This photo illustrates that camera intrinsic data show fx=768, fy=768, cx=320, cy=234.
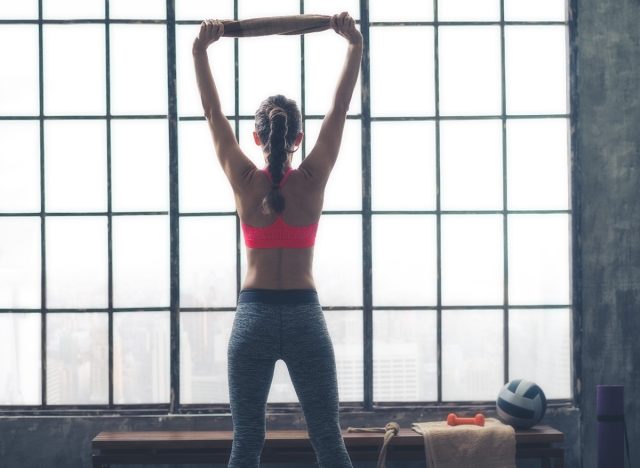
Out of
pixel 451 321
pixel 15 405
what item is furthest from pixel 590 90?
pixel 15 405

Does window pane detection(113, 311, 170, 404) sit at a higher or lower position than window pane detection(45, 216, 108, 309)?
lower

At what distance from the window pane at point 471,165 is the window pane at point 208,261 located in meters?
1.11

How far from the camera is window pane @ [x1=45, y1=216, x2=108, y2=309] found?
3.85 m

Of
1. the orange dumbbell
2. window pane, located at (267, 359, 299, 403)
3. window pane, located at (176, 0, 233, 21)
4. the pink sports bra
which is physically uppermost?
window pane, located at (176, 0, 233, 21)

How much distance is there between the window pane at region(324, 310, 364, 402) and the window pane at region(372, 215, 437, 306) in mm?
161

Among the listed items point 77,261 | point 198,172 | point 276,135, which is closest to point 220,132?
point 276,135

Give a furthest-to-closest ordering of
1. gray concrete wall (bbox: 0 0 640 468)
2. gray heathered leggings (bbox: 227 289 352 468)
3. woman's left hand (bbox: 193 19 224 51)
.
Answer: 1. gray concrete wall (bbox: 0 0 640 468)
2. woman's left hand (bbox: 193 19 224 51)
3. gray heathered leggings (bbox: 227 289 352 468)

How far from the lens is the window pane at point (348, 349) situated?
3.86 meters

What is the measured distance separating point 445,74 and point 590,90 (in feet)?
2.35

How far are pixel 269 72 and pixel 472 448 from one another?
204 centimetres

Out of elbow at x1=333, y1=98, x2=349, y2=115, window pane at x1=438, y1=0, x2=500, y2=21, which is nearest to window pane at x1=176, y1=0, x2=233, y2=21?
window pane at x1=438, y1=0, x2=500, y2=21

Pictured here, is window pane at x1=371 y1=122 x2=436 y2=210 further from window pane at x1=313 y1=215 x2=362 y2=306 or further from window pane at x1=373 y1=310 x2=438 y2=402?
window pane at x1=373 y1=310 x2=438 y2=402

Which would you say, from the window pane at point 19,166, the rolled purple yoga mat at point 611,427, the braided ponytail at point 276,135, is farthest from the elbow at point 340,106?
the window pane at point 19,166

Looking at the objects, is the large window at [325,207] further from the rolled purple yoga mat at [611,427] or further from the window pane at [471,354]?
the rolled purple yoga mat at [611,427]
